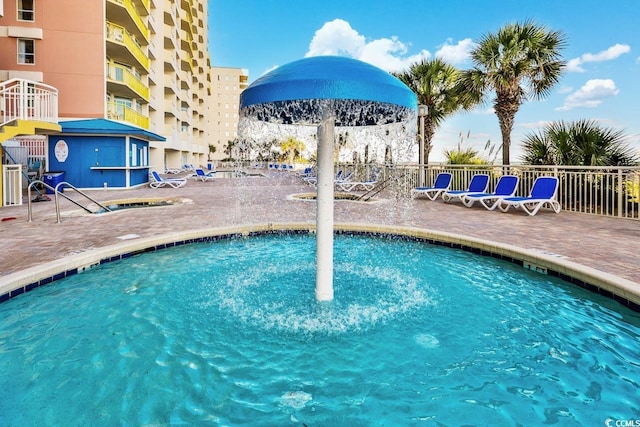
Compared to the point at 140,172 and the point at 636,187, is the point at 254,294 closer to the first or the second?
the point at 636,187

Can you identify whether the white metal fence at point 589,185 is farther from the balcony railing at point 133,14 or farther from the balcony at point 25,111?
the balcony railing at point 133,14

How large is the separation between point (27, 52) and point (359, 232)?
21791mm

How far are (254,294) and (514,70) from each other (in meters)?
17.3

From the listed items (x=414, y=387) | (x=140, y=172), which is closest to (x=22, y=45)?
(x=140, y=172)

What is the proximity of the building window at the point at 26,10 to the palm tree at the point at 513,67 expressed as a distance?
21891 mm

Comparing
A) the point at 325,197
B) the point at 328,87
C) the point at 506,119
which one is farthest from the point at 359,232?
the point at 506,119

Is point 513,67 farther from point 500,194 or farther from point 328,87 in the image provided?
point 328,87

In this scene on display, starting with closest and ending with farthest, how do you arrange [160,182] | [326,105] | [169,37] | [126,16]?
[326,105], [160,182], [126,16], [169,37]

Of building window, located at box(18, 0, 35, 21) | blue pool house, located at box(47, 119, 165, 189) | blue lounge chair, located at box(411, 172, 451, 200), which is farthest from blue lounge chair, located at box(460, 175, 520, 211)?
building window, located at box(18, 0, 35, 21)

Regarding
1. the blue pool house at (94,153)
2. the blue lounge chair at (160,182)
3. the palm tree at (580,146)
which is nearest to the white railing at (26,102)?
the blue pool house at (94,153)

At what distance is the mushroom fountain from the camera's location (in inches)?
136

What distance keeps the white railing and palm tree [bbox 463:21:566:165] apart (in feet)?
56.8

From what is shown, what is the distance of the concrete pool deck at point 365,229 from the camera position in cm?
564

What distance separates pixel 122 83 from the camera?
2408cm
